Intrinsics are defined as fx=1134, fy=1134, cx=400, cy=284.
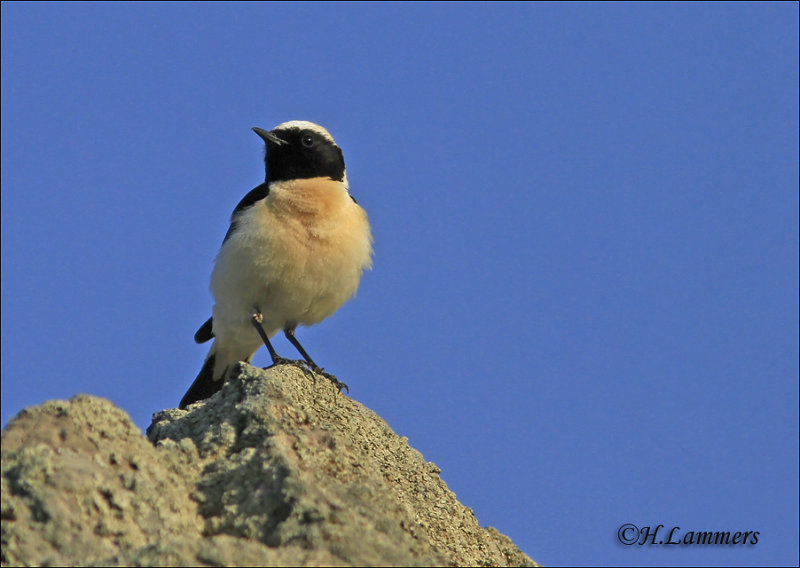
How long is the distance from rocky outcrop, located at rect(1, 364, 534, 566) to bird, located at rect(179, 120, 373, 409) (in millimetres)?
2801

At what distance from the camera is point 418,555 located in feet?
13.1

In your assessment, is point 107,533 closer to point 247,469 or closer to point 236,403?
point 247,469

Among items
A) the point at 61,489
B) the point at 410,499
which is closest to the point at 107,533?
the point at 61,489

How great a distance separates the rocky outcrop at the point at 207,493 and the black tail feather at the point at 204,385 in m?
3.67

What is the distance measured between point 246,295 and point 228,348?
0.88m

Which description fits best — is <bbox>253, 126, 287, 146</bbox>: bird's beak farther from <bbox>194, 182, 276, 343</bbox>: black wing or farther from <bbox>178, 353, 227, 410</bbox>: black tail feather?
<bbox>178, 353, 227, 410</bbox>: black tail feather

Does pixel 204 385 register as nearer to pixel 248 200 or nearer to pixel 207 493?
pixel 248 200

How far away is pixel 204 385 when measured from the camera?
9.12 meters

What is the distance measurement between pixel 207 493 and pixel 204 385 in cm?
484

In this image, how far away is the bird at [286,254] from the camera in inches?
325

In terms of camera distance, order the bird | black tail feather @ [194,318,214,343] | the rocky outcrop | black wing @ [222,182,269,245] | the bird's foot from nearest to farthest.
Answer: the rocky outcrop
the bird's foot
the bird
black wing @ [222,182,269,245]
black tail feather @ [194,318,214,343]

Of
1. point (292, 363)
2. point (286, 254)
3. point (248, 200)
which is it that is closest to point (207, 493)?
point (292, 363)

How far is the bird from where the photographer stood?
8266 millimetres

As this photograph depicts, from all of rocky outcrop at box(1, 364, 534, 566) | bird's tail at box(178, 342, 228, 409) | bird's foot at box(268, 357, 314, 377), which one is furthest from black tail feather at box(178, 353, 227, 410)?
rocky outcrop at box(1, 364, 534, 566)
